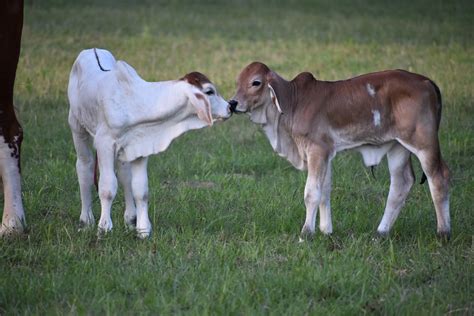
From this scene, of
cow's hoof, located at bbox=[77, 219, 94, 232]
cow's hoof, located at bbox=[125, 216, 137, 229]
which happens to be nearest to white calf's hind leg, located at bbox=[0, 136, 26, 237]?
cow's hoof, located at bbox=[77, 219, 94, 232]

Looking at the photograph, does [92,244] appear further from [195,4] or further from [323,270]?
[195,4]

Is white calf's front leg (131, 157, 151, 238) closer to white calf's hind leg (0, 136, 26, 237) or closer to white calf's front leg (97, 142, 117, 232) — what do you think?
white calf's front leg (97, 142, 117, 232)

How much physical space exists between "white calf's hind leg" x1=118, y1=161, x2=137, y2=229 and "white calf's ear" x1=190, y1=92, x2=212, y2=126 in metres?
0.76

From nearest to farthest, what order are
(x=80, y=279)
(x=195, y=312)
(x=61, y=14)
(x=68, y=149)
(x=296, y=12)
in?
(x=195, y=312), (x=80, y=279), (x=68, y=149), (x=61, y=14), (x=296, y=12)

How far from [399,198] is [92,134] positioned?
7.17 ft

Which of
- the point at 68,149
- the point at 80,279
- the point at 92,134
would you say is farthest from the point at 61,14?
the point at 80,279

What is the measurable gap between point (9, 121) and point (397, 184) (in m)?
2.76

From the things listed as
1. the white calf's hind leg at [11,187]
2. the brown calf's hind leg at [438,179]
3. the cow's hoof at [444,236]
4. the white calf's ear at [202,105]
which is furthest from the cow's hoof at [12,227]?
the cow's hoof at [444,236]

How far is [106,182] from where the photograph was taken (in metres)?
6.27

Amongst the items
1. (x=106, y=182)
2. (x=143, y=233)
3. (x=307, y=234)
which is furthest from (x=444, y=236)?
(x=106, y=182)

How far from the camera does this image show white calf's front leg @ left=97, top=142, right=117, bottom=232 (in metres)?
6.21

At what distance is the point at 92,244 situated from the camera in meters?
6.14

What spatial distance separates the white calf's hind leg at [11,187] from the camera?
6430 millimetres

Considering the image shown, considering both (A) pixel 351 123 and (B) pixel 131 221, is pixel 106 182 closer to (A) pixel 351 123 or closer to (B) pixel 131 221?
(B) pixel 131 221
